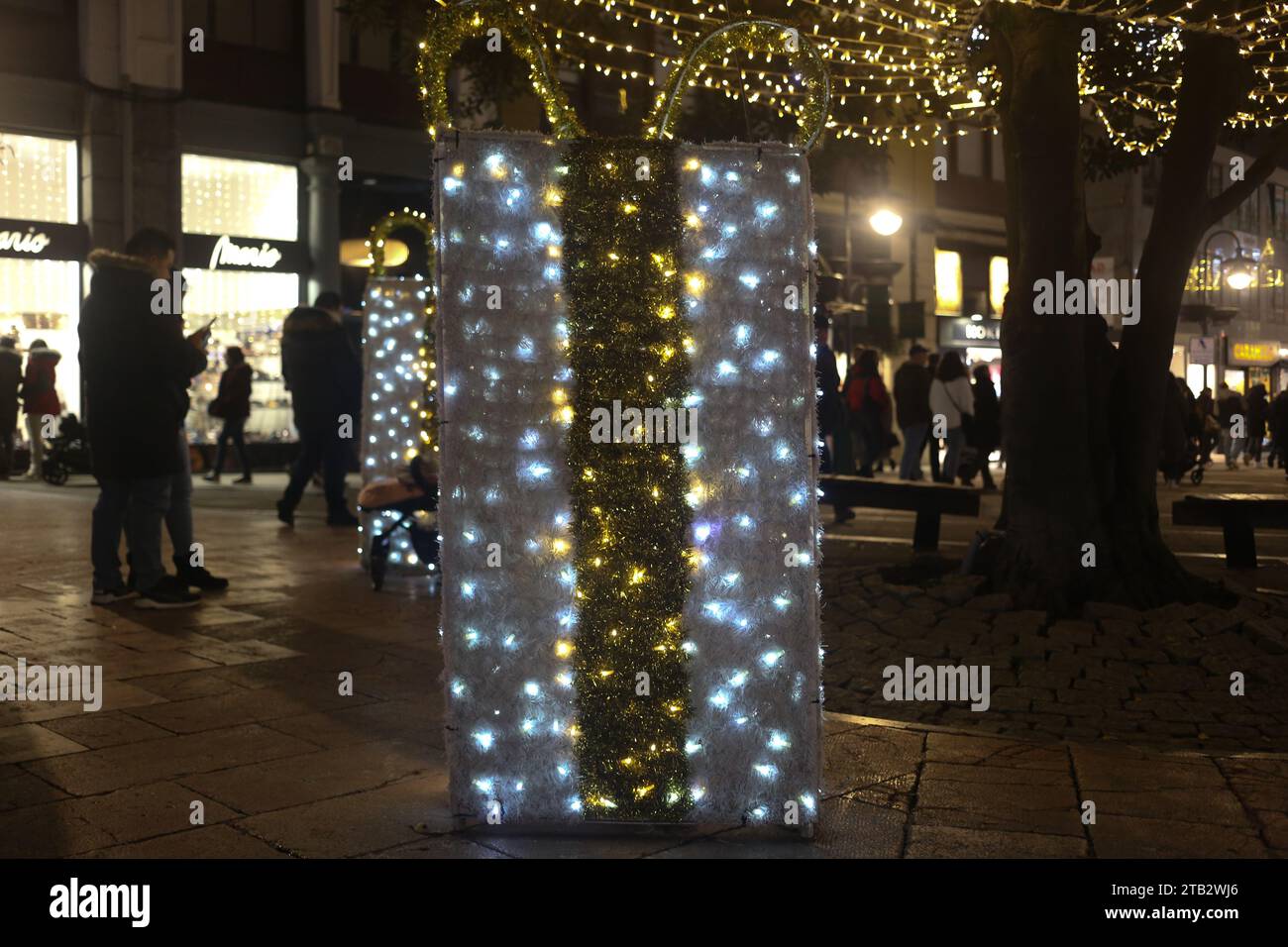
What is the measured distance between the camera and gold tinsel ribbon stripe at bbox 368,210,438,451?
8.66 m

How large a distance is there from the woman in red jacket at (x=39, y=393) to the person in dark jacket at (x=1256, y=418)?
917 inches

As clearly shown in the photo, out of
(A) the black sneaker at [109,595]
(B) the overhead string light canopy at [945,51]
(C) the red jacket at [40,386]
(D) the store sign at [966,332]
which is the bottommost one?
(A) the black sneaker at [109,595]

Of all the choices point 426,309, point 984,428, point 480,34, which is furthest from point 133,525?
point 984,428

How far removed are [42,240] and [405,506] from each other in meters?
14.6

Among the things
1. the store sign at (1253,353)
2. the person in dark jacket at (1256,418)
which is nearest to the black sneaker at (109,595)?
the person in dark jacket at (1256,418)

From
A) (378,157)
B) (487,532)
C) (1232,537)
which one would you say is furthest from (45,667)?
(378,157)

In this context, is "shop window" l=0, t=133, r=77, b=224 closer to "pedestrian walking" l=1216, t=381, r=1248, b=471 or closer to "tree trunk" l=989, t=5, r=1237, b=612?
"tree trunk" l=989, t=5, r=1237, b=612

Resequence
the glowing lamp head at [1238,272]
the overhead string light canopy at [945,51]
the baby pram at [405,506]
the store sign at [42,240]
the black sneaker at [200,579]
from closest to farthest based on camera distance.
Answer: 1. the overhead string light canopy at [945,51]
2. the black sneaker at [200,579]
3. the baby pram at [405,506]
4. the store sign at [42,240]
5. the glowing lamp head at [1238,272]

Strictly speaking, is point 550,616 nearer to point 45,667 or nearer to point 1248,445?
point 45,667

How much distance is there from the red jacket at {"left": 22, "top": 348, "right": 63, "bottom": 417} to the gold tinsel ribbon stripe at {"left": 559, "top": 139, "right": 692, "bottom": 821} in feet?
52.2

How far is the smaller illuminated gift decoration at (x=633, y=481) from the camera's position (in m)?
4.02

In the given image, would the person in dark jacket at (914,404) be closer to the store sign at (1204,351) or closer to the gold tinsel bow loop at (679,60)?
the store sign at (1204,351)

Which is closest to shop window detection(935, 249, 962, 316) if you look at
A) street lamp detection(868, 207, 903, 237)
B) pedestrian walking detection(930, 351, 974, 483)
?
street lamp detection(868, 207, 903, 237)
